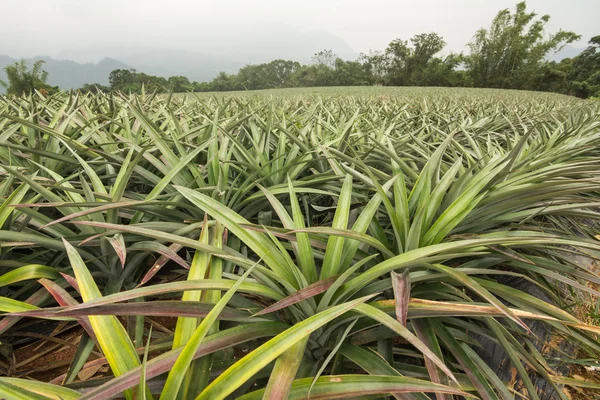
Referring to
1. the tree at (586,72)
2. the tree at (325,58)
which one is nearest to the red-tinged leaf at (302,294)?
the tree at (586,72)

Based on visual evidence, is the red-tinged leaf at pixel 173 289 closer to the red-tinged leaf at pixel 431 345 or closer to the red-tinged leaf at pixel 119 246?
the red-tinged leaf at pixel 119 246

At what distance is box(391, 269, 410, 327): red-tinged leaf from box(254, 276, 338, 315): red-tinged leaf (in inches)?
5.4

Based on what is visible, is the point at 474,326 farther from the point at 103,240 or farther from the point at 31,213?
the point at 31,213

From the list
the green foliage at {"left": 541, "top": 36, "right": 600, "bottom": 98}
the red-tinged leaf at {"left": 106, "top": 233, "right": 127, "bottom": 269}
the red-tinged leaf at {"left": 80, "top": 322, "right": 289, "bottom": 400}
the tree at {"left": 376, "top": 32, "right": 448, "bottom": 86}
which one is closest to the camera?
the red-tinged leaf at {"left": 80, "top": 322, "right": 289, "bottom": 400}

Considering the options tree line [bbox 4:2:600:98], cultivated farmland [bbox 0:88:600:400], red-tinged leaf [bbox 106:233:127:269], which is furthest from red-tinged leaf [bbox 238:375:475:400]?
tree line [bbox 4:2:600:98]

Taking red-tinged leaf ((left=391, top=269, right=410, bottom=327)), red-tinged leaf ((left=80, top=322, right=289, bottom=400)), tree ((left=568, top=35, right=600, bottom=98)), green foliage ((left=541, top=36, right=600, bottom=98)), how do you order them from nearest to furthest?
red-tinged leaf ((left=80, top=322, right=289, bottom=400))
red-tinged leaf ((left=391, top=269, right=410, bottom=327))
tree ((left=568, top=35, right=600, bottom=98))
green foliage ((left=541, top=36, right=600, bottom=98))

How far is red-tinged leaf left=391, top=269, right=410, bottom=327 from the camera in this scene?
23.1 inches

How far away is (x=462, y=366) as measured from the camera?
700mm

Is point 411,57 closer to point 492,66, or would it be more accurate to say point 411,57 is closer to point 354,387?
point 492,66

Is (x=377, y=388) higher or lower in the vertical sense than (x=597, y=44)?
lower

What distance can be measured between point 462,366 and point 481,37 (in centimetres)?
4256

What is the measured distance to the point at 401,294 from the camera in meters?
0.63

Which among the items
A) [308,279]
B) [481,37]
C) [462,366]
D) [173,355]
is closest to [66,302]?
[173,355]

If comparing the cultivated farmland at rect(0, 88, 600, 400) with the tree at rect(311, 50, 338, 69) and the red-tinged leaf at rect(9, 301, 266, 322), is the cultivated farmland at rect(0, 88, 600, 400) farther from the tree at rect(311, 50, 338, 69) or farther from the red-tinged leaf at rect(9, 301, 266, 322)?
the tree at rect(311, 50, 338, 69)
